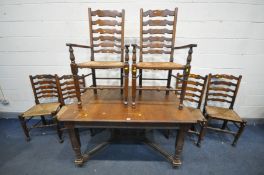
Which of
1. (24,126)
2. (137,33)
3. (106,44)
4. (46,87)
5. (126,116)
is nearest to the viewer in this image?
(126,116)

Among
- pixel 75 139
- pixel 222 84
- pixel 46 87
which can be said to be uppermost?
pixel 222 84

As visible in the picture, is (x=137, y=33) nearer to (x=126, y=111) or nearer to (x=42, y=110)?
(x=126, y=111)

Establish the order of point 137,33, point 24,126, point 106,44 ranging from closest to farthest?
point 106,44 → point 24,126 → point 137,33

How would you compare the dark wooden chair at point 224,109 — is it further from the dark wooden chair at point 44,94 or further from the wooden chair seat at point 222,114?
the dark wooden chair at point 44,94

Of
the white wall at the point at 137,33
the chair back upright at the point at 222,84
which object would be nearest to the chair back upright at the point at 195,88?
the chair back upright at the point at 222,84

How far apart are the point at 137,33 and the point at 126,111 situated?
119 cm

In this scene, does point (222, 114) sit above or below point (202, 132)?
above

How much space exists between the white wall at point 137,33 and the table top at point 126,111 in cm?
84

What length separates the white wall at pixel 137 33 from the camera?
1.98 m

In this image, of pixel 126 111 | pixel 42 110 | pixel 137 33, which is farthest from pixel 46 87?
pixel 137 33

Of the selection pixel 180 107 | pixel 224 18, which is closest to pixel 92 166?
pixel 180 107

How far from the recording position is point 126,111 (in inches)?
60.5

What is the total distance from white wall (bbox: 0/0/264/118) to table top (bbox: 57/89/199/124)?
840mm

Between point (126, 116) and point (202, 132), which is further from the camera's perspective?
point (202, 132)
